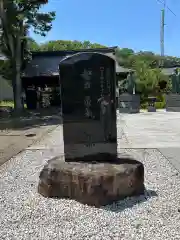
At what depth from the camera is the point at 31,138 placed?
11.1 m

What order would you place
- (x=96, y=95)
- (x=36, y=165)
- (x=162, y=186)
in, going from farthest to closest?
(x=36, y=165), (x=162, y=186), (x=96, y=95)

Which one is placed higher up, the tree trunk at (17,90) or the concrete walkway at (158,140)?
the tree trunk at (17,90)

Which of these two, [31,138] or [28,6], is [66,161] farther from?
[28,6]

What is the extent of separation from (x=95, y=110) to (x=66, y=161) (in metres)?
0.87

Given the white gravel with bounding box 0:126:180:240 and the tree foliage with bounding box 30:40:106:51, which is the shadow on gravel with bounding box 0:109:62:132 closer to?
the white gravel with bounding box 0:126:180:240

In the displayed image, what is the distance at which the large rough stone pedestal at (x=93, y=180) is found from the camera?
439 centimetres

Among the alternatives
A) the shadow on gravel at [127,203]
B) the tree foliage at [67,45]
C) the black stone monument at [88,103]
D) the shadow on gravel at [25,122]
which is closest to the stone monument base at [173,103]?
the shadow on gravel at [25,122]

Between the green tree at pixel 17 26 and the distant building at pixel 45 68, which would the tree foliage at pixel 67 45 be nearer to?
the distant building at pixel 45 68

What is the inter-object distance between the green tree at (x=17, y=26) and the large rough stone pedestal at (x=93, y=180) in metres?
17.6

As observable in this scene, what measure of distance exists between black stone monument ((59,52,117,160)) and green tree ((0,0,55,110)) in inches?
667

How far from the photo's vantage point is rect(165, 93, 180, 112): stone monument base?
20.7m

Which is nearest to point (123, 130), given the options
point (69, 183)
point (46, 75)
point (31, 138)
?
point (31, 138)

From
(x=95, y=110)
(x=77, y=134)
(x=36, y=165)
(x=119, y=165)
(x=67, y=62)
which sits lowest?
(x=36, y=165)

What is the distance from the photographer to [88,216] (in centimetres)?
412
